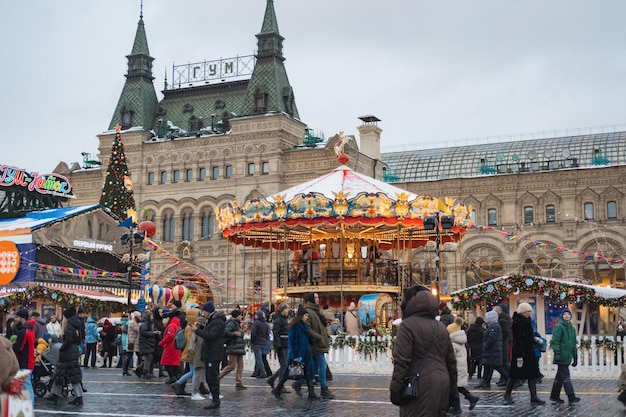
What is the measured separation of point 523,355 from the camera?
1254 cm

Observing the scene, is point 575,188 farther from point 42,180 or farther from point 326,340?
point 326,340

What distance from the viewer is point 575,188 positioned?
46.7 meters

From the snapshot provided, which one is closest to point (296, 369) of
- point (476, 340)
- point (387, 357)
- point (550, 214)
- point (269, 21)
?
point (476, 340)

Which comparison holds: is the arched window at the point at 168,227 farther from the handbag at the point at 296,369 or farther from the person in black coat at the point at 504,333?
the handbag at the point at 296,369

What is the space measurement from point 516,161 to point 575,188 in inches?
224

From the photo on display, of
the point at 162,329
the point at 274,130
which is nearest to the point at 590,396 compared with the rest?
the point at 162,329

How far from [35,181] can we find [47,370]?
2853 centimetres

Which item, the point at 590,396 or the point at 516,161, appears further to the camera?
the point at 516,161

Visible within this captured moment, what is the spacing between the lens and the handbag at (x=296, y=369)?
12969mm

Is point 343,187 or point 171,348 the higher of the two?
point 343,187

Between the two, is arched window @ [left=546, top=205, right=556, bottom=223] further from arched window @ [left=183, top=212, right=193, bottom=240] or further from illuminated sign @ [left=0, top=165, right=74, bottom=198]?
illuminated sign @ [left=0, top=165, right=74, bottom=198]

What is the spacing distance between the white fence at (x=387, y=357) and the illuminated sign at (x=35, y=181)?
24.1 meters

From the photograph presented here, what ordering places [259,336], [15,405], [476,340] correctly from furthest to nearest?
[476,340], [259,336], [15,405]

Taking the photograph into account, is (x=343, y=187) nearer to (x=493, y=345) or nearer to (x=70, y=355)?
(x=493, y=345)
